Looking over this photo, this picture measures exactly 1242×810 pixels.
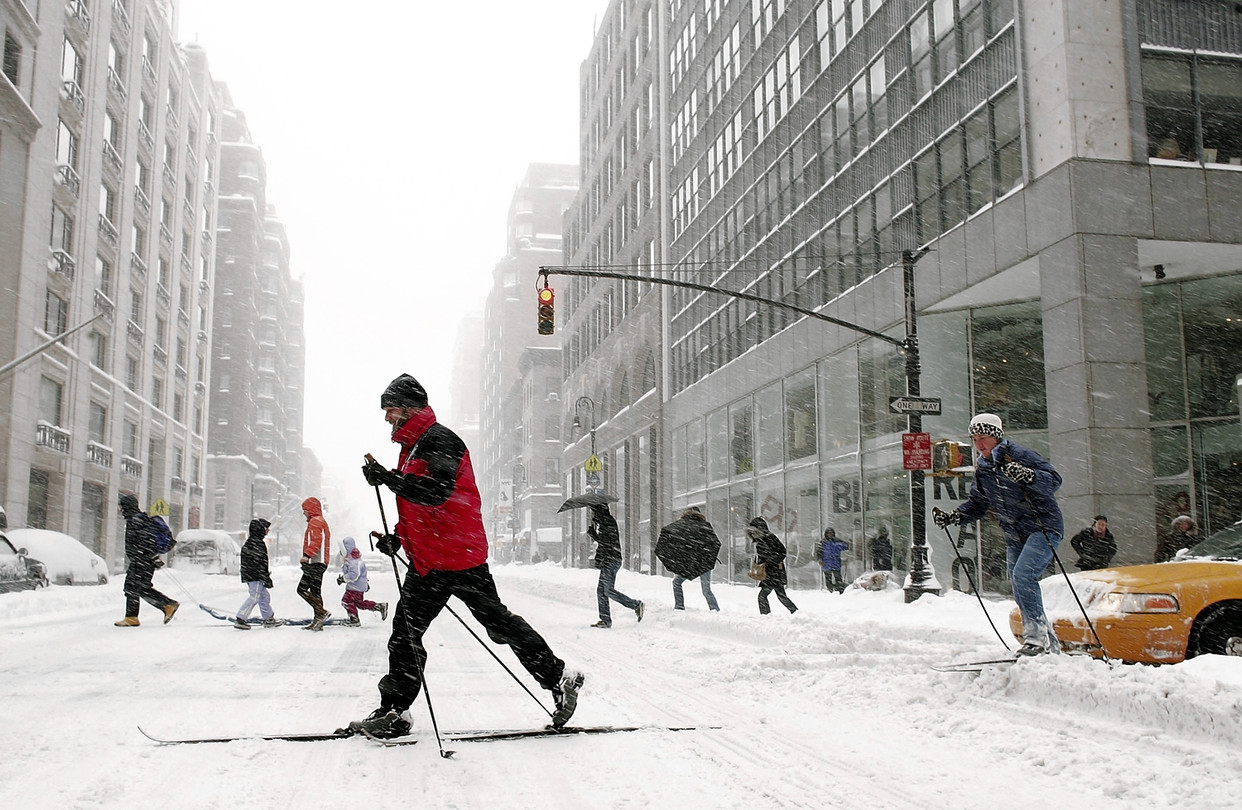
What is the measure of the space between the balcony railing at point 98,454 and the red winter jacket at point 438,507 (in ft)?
122

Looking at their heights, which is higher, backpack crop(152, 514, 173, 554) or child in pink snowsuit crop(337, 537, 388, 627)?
backpack crop(152, 514, 173, 554)

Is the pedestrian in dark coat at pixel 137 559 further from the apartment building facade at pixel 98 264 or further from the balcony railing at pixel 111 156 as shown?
the balcony railing at pixel 111 156

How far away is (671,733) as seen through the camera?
5.77 meters

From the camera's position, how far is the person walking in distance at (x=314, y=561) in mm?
13047

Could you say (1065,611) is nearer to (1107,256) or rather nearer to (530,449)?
(1107,256)

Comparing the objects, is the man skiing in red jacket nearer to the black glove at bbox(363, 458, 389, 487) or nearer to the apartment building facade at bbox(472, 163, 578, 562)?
the black glove at bbox(363, 458, 389, 487)

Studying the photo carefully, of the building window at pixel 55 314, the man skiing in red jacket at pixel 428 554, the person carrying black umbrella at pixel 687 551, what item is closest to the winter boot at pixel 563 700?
the man skiing in red jacket at pixel 428 554

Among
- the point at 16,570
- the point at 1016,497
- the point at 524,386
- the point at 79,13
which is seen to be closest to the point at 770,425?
the point at 16,570

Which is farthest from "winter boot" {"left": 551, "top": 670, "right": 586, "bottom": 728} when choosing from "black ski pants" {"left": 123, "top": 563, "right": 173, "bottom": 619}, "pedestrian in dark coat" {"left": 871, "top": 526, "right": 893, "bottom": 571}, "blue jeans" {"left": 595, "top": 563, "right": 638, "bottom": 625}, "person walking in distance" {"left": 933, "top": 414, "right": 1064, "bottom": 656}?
"pedestrian in dark coat" {"left": 871, "top": 526, "right": 893, "bottom": 571}

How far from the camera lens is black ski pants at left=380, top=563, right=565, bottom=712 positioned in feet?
17.8

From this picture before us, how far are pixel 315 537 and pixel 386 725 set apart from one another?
858cm

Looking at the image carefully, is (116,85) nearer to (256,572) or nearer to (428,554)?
(256,572)

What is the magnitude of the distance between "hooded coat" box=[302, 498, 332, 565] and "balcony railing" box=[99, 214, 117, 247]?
31.5m

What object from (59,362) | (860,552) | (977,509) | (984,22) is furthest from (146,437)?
(977,509)
